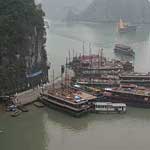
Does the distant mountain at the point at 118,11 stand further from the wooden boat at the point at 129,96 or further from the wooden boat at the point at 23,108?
the wooden boat at the point at 23,108

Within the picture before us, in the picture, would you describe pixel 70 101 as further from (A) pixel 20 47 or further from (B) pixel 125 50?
(B) pixel 125 50

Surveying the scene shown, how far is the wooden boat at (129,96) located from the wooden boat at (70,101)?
1971 millimetres

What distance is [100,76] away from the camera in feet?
122

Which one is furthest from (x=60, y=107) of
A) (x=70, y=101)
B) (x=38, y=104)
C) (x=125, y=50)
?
(x=125, y=50)

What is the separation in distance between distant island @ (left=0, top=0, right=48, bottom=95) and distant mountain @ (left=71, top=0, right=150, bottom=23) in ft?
282

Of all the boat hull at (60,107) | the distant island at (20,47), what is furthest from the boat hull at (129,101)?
the distant island at (20,47)

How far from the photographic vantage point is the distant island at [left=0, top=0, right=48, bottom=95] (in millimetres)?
31844

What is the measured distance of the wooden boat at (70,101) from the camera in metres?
28.8

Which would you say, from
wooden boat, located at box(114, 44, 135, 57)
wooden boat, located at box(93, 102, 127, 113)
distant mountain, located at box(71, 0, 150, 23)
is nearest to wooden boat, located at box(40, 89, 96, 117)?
wooden boat, located at box(93, 102, 127, 113)

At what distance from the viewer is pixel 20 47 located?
3366 cm

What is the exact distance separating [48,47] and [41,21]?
918 inches

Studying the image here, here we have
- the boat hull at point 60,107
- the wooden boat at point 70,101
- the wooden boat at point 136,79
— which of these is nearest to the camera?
the boat hull at point 60,107

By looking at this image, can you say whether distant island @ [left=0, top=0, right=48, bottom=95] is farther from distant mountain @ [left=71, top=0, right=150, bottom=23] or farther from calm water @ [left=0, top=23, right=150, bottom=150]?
distant mountain @ [left=71, top=0, right=150, bottom=23]

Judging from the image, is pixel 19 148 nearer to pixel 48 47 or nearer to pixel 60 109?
pixel 60 109
